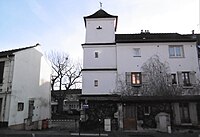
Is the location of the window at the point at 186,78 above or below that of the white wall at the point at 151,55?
below

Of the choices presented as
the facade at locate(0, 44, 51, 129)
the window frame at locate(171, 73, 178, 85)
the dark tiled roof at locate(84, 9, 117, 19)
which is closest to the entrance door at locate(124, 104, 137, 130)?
the window frame at locate(171, 73, 178, 85)

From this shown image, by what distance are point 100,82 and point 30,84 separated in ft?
28.9

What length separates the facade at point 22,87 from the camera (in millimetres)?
20891

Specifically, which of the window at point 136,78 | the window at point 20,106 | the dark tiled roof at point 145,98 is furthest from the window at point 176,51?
the window at point 20,106

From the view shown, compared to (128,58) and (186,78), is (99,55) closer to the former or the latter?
(128,58)

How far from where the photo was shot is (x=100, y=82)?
24531 millimetres

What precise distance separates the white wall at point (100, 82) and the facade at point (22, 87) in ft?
22.7

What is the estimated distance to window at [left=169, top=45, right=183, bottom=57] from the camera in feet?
82.5

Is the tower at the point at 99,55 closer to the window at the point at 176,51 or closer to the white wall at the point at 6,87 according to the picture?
the window at the point at 176,51

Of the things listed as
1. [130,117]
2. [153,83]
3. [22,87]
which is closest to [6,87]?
[22,87]

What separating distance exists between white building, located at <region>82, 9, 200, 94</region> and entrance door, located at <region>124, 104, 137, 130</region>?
2.91 m

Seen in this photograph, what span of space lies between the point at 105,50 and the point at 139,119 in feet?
30.1

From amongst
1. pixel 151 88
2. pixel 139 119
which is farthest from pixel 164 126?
pixel 151 88

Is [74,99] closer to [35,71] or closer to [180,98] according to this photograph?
[35,71]
